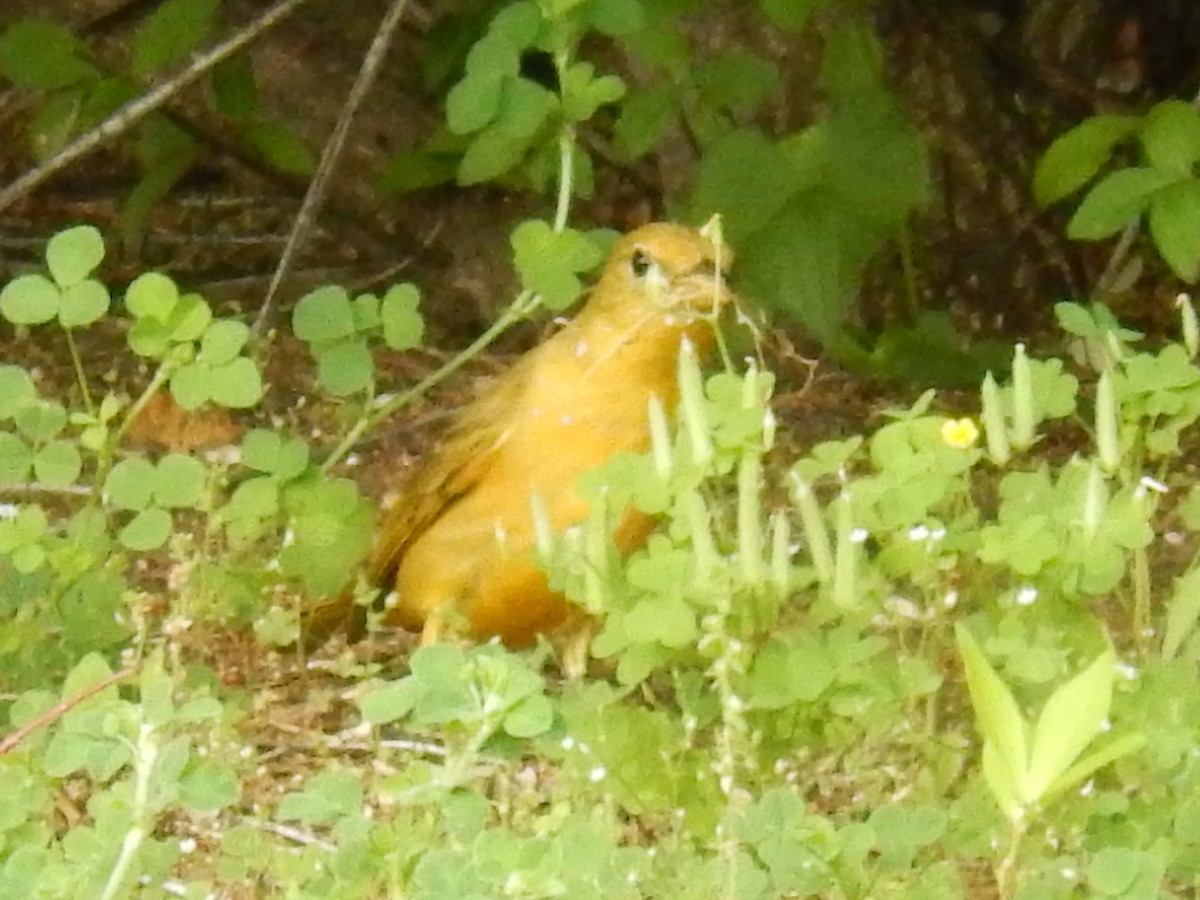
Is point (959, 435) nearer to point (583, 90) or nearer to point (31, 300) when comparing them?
point (583, 90)

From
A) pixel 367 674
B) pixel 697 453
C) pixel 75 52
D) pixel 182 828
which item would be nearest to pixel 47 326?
pixel 75 52

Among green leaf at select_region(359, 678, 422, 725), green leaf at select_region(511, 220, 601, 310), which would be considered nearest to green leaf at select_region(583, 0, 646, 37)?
green leaf at select_region(511, 220, 601, 310)

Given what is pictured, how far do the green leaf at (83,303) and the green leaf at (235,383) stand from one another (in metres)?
0.16

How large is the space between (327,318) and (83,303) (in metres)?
0.37

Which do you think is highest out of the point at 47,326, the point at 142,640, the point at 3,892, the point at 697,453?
the point at 697,453

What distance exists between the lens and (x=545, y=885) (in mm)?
1730

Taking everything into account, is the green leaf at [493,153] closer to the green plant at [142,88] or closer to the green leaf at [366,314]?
the green leaf at [366,314]

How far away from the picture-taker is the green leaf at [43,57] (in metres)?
3.40

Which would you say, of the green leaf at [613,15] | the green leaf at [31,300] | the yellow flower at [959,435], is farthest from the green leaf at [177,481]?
the yellow flower at [959,435]

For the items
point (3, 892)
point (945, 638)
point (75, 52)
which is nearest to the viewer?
point (3, 892)

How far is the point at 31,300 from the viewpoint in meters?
2.54

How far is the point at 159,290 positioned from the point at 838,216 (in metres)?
1.12

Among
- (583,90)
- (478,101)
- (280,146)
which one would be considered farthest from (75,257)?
(280,146)

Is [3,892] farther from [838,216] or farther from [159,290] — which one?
[838,216]
